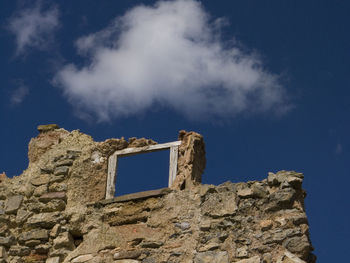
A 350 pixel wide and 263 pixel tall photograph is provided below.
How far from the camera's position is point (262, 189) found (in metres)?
7.91

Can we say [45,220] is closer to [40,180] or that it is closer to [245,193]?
[40,180]

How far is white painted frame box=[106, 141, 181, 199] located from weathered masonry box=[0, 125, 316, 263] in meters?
0.01

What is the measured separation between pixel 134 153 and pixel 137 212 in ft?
3.18

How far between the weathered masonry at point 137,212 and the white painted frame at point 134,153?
0.01 metres

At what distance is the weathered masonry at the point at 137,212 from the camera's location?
25.1 feet

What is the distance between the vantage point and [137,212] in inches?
332

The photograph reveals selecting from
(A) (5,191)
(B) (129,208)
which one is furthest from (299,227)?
(A) (5,191)

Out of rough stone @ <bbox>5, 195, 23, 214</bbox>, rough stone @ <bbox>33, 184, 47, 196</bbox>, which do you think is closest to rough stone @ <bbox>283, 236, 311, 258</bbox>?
rough stone @ <bbox>33, 184, 47, 196</bbox>

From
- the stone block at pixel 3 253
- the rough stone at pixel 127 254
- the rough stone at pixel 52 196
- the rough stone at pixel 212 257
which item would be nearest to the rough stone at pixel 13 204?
the rough stone at pixel 52 196

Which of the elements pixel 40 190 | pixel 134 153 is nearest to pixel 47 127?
pixel 40 190

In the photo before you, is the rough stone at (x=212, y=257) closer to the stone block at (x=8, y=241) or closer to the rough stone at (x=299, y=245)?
the rough stone at (x=299, y=245)

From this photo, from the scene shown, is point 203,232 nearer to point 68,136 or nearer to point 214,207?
point 214,207

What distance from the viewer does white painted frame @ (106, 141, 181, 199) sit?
8.76 metres

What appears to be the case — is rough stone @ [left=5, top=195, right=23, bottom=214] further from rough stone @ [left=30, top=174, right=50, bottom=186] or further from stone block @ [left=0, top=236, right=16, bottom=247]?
stone block @ [left=0, top=236, right=16, bottom=247]
